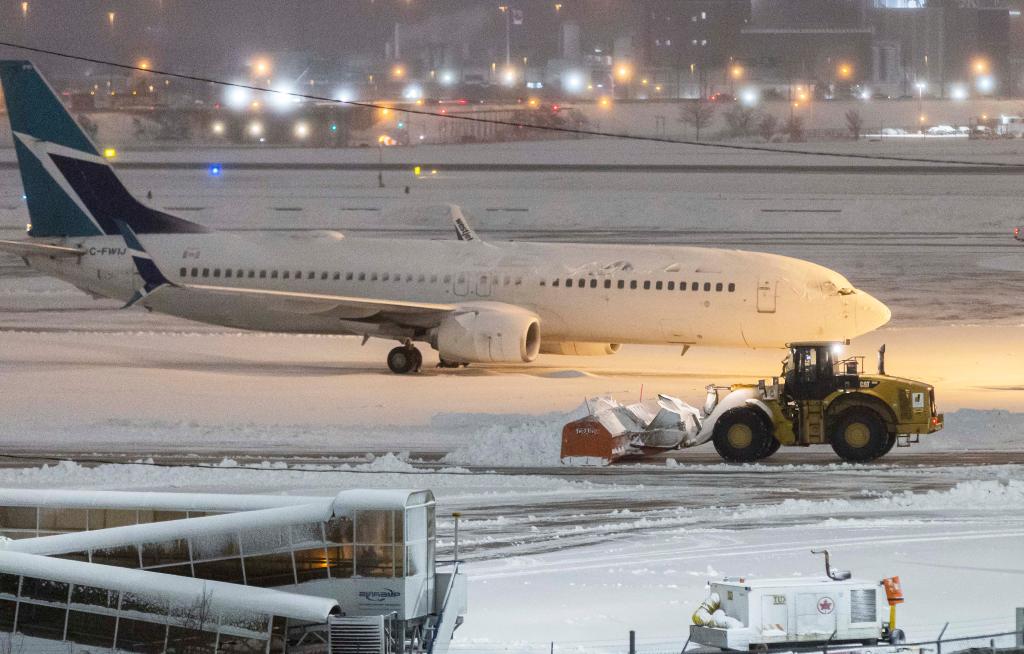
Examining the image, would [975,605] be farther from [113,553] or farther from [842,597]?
[113,553]

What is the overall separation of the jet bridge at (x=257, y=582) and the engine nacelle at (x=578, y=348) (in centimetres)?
2416

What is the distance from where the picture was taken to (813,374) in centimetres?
3064

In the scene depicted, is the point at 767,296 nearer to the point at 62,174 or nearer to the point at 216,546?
the point at 62,174

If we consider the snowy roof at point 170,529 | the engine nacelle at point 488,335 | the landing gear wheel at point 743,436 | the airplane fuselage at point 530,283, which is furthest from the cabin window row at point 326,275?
the snowy roof at point 170,529

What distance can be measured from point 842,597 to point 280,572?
21.0ft

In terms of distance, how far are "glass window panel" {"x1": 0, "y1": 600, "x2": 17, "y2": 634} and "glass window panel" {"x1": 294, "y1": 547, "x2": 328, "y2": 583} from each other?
3272 millimetres

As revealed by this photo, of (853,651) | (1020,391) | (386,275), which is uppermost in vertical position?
(386,275)

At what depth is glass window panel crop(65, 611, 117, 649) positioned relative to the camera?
1791 centimetres

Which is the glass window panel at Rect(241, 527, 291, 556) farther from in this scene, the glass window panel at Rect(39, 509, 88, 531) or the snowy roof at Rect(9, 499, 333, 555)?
the glass window panel at Rect(39, 509, 88, 531)

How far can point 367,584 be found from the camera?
18.0 m

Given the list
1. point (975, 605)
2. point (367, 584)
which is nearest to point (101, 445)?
point (367, 584)

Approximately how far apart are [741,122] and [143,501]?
122190 mm

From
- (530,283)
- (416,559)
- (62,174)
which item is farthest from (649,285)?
(416,559)

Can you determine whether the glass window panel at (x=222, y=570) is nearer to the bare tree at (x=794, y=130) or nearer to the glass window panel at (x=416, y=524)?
the glass window panel at (x=416, y=524)
